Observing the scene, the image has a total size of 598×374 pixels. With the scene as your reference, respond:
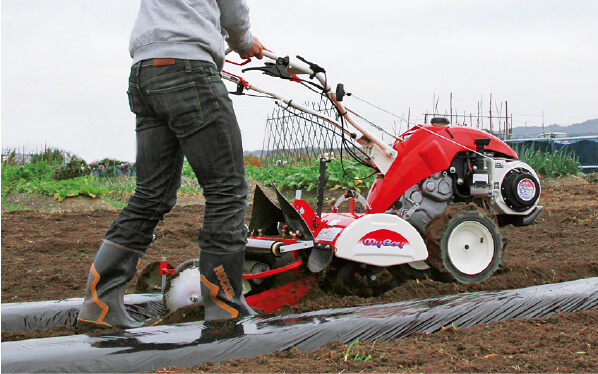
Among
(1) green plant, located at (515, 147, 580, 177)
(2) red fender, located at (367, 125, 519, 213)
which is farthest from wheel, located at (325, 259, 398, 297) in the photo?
(1) green plant, located at (515, 147, 580, 177)

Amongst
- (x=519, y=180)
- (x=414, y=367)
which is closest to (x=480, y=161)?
(x=519, y=180)

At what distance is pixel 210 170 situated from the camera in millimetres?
2293

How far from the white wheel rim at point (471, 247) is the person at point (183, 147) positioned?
1411mm

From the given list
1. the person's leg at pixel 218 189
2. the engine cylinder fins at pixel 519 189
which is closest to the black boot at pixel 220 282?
the person's leg at pixel 218 189

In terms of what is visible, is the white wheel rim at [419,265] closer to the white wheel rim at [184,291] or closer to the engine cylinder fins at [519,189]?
the engine cylinder fins at [519,189]

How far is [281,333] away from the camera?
7.43 ft

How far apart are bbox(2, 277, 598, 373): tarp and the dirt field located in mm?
60

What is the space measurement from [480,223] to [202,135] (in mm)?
1837

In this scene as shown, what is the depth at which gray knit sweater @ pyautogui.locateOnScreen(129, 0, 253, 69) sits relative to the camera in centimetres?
223

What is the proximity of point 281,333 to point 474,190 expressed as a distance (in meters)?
1.84

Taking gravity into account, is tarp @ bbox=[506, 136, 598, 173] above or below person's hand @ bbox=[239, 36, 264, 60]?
above

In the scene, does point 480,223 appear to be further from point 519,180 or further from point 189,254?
point 189,254

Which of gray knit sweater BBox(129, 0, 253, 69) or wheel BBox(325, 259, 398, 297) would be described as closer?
gray knit sweater BBox(129, 0, 253, 69)

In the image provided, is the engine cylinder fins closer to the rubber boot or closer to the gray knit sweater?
the gray knit sweater
